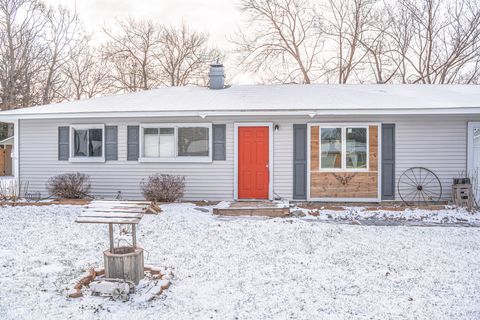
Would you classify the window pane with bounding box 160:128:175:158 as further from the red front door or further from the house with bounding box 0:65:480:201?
the red front door

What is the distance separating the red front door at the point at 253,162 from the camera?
10055 mm

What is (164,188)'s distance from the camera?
9719 millimetres

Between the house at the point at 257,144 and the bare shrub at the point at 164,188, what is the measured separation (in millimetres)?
409

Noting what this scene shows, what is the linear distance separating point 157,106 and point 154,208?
2815mm

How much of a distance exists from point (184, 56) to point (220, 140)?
16.9m

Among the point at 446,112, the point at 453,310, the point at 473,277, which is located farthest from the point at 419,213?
the point at 453,310

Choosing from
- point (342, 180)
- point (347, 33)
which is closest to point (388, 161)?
point (342, 180)

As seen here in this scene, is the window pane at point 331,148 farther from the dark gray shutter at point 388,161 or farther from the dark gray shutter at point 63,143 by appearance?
the dark gray shutter at point 63,143

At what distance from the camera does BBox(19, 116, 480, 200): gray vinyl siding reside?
9773 millimetres

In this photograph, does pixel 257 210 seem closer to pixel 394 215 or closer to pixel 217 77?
pixel 394 215

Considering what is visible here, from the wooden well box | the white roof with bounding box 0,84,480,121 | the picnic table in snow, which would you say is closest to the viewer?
the wooden well box

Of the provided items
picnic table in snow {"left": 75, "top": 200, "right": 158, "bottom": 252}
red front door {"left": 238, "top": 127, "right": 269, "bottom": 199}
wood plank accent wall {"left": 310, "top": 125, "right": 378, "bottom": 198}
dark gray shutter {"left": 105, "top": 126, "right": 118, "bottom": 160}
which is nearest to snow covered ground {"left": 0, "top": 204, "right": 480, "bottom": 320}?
picnic table in snow {"left": 75, "top": 200, "right": 158, "bottom": 252}

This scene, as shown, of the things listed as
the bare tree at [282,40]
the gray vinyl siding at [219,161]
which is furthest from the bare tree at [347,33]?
the gray vinyl siding at [219,161]

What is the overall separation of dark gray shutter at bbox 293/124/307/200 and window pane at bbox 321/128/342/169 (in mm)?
433
